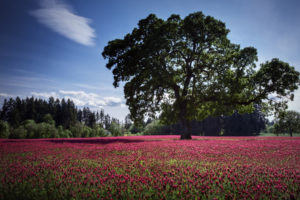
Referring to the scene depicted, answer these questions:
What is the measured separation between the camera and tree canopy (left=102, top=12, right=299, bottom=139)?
71.3 feet

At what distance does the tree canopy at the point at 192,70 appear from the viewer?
21.7 metres

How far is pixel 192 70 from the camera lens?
23.6 m

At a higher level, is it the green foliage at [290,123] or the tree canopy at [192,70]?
the tree canopy at [192,70]

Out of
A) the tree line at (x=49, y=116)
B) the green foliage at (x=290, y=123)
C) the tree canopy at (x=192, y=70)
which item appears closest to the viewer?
the tree canopy at (x=192, y=70)

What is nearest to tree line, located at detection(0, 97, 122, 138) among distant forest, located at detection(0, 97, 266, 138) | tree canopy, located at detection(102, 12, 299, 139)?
distant forest, located at detection(0, 97, 266, 138)

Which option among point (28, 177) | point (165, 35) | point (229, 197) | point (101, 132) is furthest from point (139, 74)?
point (101, 132)

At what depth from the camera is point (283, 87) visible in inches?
863

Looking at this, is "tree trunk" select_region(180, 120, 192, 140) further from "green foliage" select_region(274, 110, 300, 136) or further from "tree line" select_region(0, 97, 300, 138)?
"green foliage" select_region(274, 110, 300, 136)

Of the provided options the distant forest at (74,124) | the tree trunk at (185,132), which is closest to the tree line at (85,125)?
the distant forest at (74,124)

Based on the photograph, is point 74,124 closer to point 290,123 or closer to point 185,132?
point 185,132

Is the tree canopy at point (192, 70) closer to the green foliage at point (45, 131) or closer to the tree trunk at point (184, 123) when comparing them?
the tree trunk at point (184, 123)

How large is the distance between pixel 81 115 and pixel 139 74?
158m

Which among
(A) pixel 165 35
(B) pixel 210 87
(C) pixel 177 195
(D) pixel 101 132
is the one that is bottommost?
(D) pixel 101 132

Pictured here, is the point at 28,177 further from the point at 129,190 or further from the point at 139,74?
the point at 139,74
